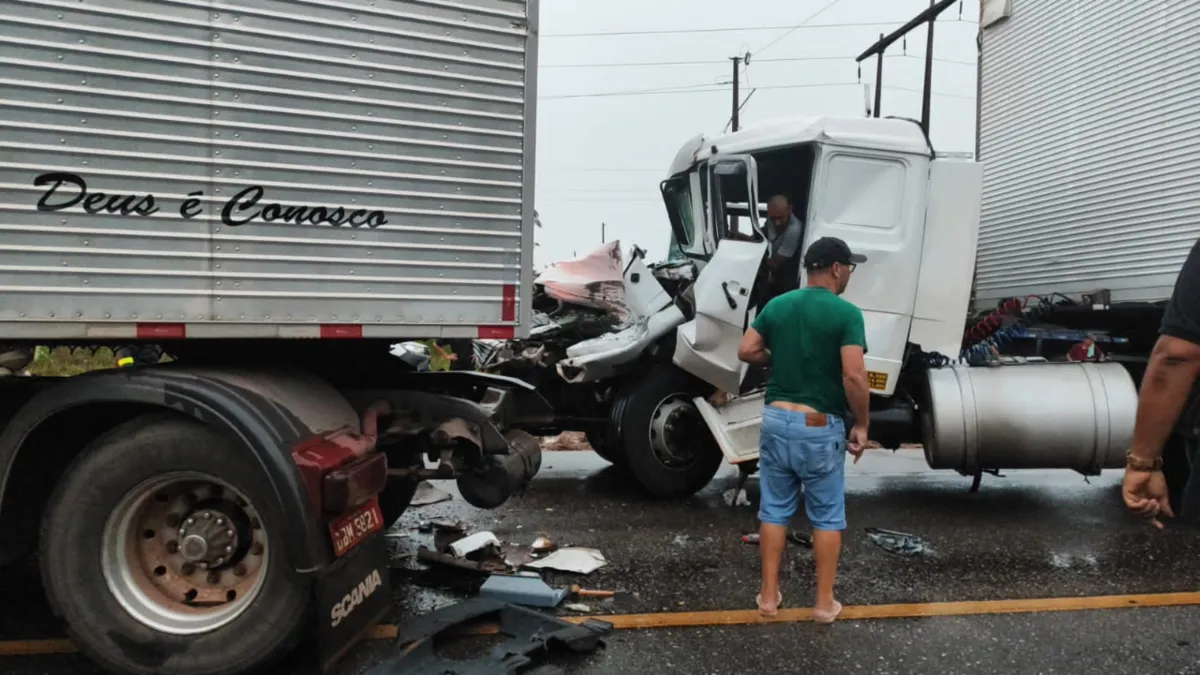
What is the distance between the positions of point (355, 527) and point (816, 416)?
2138 millimetres

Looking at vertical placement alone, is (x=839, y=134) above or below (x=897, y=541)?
above

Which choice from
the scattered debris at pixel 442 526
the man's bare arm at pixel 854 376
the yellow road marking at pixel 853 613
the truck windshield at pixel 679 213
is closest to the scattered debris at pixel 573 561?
the yellow road marking at pixel 853 613

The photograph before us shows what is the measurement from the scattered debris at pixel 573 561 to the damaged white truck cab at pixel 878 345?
4.57ft

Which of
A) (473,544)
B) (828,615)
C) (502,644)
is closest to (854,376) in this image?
(828,615)

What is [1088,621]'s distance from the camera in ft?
12.6

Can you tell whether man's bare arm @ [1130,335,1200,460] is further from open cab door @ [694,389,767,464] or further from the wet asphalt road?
open cab door @ [694,389,767,464]

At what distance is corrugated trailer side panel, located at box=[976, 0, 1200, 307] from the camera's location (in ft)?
19.0

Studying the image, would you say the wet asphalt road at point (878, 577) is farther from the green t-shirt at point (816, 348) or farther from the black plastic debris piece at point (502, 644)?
the green t-shirt at point (816, 348)

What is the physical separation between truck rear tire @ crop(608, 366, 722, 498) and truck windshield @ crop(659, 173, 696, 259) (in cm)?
129

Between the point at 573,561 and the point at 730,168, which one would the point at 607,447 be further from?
the point at 730,168

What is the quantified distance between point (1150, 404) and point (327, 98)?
123 inches

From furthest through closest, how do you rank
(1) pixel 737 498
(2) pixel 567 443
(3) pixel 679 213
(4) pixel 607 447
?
(2) pixel 567 443
(3) pixel 679 213
(4) pixel 607 447
(1) pixel 737 498

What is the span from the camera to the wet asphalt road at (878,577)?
3402mm

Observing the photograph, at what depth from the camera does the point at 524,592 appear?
3.90m
